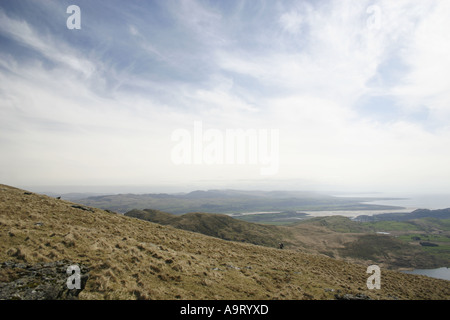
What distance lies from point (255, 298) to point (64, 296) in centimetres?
1284

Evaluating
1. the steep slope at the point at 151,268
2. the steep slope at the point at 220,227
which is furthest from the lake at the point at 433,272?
the steep slope at the point at 151,268

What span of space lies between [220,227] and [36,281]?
98756 millimetres

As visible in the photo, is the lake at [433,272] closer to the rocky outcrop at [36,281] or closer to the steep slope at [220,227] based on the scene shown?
the steep slope at [220,227]

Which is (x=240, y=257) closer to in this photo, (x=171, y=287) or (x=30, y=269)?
(x=171, y=287)

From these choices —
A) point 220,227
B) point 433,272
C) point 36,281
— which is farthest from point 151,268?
point 433,272

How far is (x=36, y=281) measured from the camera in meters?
11.9

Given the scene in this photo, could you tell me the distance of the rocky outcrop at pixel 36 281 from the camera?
10.7 m

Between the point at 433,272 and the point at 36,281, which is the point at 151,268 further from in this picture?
the point at 433,272

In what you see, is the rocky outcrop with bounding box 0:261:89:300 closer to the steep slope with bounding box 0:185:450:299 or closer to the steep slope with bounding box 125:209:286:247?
the steep slope with bounding box 0:185:450:299

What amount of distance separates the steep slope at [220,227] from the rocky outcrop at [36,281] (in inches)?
3348

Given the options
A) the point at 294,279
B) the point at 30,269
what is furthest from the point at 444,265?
the point at 30,269
